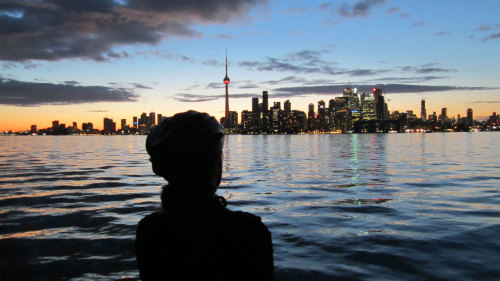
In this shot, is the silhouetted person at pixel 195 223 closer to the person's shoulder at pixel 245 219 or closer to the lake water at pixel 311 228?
the person's shoulder at pixel 245 219

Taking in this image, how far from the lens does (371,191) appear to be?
16438mm

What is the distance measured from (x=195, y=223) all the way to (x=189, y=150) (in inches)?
16.0

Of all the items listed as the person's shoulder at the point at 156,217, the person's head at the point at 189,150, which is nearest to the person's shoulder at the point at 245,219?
the person's head at the point at 189,150

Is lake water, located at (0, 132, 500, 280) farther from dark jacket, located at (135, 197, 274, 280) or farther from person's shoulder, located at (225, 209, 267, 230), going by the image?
person's shoulder, located at (225, 209, 267, 230)

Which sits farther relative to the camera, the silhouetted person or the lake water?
the lake water

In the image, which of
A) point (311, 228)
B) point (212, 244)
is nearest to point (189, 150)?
point (212, 244)

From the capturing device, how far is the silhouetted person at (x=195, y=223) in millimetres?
2102

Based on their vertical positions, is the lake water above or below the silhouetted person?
below

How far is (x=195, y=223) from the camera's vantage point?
84.1 inches

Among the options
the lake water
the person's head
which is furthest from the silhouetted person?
the lake water

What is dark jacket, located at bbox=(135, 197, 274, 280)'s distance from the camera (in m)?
2.09

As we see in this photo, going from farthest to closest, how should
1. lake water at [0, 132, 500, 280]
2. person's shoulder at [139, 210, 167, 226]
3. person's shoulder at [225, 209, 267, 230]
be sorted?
lake water at [0, 132, 500, 280] < person's shoulder at [139, 210, 167, 226] < person's shoulder at [225, 209, 267, 230]

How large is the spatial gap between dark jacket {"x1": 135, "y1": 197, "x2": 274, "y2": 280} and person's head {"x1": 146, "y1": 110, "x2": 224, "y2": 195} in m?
0.14

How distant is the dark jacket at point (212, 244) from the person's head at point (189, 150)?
0.46ft
